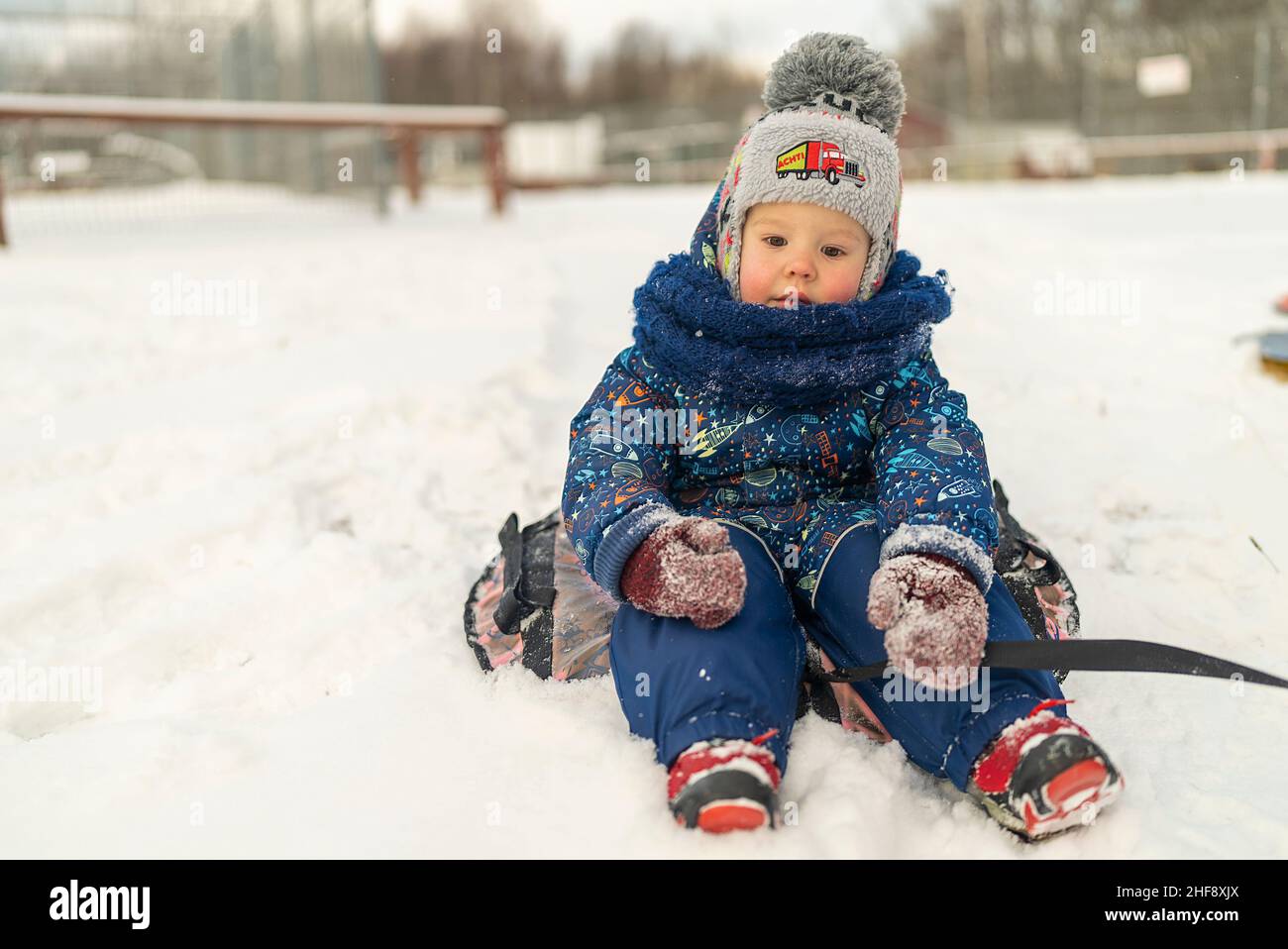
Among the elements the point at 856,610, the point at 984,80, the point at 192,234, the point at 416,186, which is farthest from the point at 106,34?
the point at 984,80

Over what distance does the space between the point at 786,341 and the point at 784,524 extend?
308 millimetres

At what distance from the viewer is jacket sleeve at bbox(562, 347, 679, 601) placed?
1.50 metres

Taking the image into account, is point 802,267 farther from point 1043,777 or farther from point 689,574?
point 1043,777

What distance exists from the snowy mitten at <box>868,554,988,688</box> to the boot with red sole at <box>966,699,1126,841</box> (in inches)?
3.9

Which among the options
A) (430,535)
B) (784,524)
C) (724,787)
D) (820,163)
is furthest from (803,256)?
(430,535)

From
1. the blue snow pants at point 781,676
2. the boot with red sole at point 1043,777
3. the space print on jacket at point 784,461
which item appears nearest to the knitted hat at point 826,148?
the space print on jacket at point 784,461

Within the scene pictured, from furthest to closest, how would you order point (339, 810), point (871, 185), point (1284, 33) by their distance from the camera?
point (1284, 33) < point (871, 185) < point (339, 810)

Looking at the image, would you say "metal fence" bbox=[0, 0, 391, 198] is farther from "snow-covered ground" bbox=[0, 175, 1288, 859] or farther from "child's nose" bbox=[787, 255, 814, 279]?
"child's nose" bbox=[787, 255, 814, 279]

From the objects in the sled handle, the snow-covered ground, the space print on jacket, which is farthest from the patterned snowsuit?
the sled handle

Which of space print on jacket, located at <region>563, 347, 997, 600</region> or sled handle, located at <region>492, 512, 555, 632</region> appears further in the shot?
sled handle, located at <region>492, 512, 555, 632</region>

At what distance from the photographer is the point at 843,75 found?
191 centimetres
